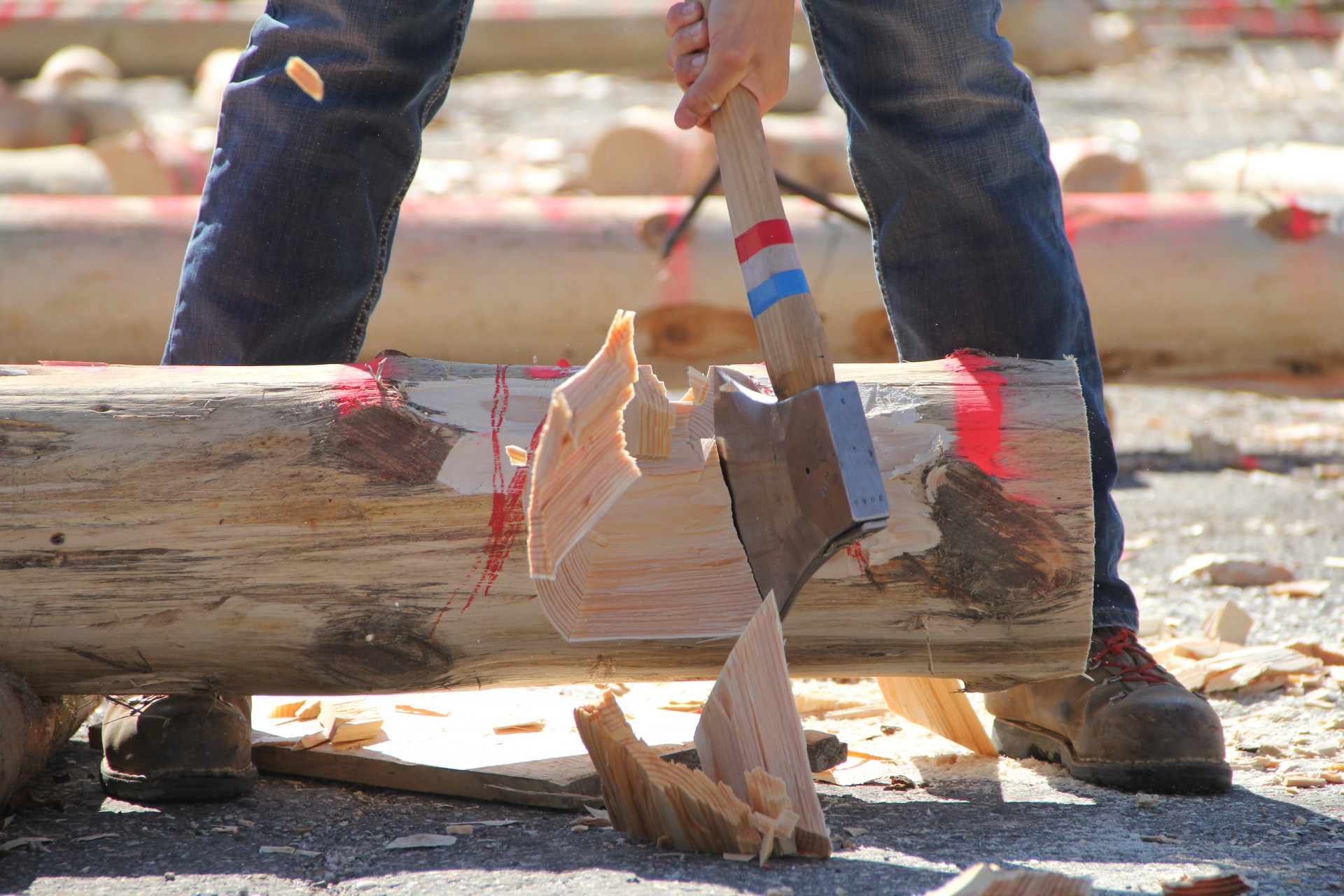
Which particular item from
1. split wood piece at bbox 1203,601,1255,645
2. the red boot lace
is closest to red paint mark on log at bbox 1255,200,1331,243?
split wood piece at bbox 1203,601,1255,645

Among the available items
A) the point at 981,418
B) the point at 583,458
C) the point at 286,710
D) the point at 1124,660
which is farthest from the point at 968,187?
the point at 286,710

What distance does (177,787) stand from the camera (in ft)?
5.12

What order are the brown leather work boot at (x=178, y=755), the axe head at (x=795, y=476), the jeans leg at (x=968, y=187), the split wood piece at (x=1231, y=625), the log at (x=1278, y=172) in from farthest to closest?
the log at (x=1278, y=172) < the split wood piece at (x=1231, y=625) < the jeans leg at (x=968, y=187) < the brown leather work boot at (x=178, y=755) < the axe head at (x=795, y=476)

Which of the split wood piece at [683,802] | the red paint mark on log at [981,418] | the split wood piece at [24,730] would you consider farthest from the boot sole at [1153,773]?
the split wood piece at [24,730]

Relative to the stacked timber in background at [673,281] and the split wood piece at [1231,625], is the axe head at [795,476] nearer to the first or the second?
the split wood piece at [1231,625]

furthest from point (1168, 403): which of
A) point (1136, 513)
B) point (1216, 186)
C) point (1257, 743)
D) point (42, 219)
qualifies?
point (42, 219)

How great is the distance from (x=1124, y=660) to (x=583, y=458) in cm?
102

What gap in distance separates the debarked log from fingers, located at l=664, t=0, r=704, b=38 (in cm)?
54

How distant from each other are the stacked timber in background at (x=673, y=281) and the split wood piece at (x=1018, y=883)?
252cm

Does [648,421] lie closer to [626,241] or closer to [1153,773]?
[1153,773]

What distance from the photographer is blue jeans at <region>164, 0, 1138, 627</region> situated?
1.84 metres

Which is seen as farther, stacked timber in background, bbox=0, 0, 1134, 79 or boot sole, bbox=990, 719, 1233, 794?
stacked timber in background, bbox=0, 0, 1134, 79

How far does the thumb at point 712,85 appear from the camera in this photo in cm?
153

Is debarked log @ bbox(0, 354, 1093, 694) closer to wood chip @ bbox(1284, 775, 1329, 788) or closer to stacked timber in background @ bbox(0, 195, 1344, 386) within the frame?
wood chip @ bbox(1284, 775, 1329, 788)
